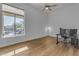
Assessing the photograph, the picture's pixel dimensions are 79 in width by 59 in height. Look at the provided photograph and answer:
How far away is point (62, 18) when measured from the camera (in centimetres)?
270

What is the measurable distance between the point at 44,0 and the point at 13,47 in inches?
57.1

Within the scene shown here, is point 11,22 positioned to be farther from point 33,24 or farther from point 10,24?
point 33,24

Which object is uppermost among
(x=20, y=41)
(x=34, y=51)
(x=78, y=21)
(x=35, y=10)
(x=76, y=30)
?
(x=35, y=10)

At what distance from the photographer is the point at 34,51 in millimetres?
2600

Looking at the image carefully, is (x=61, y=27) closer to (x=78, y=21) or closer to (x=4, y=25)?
(x=78, y=21)

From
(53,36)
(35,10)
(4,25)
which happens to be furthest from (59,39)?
(4,25)

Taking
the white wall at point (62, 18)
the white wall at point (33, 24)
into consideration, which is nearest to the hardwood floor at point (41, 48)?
the white wall at point (33, 24)

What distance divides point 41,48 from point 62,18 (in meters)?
1.01

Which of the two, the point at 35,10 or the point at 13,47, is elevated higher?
the point at 35,10

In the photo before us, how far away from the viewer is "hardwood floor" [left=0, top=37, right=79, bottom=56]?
94.7 inches

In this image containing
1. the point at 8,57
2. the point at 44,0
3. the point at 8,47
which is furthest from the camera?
the point at 8,47

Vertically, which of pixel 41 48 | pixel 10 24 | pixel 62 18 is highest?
pixel 62 18

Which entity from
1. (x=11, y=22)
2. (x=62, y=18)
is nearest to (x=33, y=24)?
(x=11, y=22)

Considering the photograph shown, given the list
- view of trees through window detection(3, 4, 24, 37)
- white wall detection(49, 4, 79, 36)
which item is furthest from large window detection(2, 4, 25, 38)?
white wall detection(49, 4, 79, 36)
